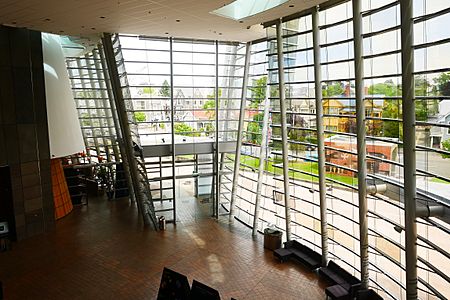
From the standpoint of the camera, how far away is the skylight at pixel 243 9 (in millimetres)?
10781

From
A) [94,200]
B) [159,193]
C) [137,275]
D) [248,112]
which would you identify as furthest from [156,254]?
[94,200]

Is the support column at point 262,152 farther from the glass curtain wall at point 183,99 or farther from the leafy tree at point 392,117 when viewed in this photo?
the leafy tree at point 392,117

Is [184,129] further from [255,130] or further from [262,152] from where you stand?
[262,152]

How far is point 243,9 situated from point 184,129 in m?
6.70

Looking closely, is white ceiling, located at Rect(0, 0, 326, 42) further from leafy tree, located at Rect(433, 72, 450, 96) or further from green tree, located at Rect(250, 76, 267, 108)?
leafy tree, located at Rect(433, 72, 450, 96)

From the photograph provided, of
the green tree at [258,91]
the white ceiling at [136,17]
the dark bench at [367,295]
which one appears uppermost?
the white ceiling at [136,17]

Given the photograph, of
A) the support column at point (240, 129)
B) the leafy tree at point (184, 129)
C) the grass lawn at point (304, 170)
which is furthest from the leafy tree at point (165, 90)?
the grass lawn at point (304, 170)

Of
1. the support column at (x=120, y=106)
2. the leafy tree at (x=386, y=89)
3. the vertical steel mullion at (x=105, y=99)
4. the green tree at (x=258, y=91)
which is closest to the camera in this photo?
the leafy tree at (x=386, y=89)

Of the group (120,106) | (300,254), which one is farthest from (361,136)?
(120,106)

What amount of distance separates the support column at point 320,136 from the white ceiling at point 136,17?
0.83 meters

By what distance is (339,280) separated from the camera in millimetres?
11000

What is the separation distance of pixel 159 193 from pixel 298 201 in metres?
6.64

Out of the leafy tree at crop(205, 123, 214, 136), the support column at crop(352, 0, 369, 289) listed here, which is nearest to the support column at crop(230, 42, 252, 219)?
the leafy tree at crop(205, 123, 214, 136)

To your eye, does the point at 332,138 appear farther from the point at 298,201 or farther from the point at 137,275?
the point at 137,275
